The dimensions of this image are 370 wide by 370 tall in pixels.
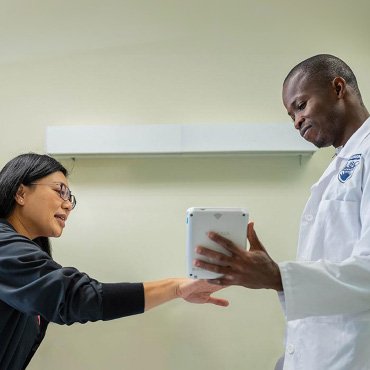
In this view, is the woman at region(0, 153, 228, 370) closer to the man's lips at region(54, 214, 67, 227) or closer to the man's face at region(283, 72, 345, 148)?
the man's lips at region(54, 214, 67, 227)

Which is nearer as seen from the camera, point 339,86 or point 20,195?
point 339,86

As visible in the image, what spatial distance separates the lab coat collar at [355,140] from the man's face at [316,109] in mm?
52

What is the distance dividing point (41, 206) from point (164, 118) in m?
0.74

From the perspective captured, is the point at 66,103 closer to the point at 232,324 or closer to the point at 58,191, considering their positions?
the point at 58,191

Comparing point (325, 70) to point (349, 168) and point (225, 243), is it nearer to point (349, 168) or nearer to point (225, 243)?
point (349, 168)

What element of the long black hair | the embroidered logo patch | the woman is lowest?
the woman

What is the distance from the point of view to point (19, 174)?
131 centimetres

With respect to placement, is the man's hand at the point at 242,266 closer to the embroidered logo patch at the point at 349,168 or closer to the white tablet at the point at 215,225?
the white tablet at the point at 215,225

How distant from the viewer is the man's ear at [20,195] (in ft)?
4.23

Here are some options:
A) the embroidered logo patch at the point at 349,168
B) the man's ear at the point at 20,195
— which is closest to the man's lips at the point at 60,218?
the man's ear at the point at 20,195

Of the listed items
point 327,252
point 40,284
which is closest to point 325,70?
point 327,252

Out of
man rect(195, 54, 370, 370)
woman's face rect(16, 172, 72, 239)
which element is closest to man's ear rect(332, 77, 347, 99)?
A: man rect(195, 54, 370, 370)

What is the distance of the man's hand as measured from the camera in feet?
2.55

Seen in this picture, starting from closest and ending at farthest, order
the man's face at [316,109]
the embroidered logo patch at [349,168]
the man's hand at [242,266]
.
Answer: the man's hand at [242,266] < the embroidered logo patch at [349,168] < the man's face at [316,109]
